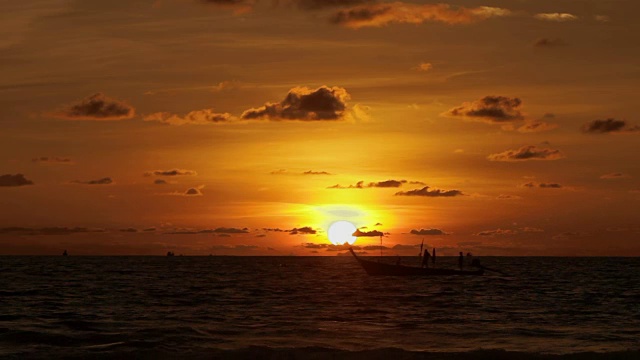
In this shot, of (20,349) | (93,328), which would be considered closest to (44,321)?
(93,328)

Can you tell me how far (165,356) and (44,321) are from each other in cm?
2349

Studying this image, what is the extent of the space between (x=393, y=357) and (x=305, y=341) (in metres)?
13.2

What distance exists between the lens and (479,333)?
43.0 m

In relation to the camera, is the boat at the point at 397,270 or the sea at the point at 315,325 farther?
the boat at the point at 397,270

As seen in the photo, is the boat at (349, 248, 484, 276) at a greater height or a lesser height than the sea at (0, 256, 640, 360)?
greater

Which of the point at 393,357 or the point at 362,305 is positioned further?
the point at 362,305

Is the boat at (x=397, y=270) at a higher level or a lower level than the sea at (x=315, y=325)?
higher

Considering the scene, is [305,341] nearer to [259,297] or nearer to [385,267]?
[259,297]

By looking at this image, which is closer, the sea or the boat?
the sea

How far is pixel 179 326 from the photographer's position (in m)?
44.3

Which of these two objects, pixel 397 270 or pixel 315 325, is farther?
pixel 397 270

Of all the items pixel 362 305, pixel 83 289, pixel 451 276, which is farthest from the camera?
pixel 451 276

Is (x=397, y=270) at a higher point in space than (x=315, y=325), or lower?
higher

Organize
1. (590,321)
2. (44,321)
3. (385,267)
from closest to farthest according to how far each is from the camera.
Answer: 1. (44,321)
2. (590,321)
3. (385,267)
